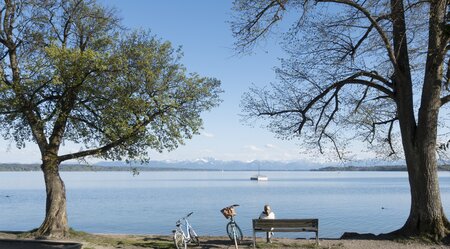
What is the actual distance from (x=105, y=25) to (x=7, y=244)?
8.52 m

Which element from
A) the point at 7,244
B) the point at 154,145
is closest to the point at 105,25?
the point at 154,145

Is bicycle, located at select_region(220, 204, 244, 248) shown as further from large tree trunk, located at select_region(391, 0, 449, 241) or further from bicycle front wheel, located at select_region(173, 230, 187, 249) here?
large tree trunk, located at select_region(391, 0, 449, 241)

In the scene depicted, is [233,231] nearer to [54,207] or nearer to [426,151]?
[426,151]

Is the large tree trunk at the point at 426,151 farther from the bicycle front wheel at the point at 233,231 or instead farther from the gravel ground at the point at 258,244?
the bicycle front wheel at the point at 233,231

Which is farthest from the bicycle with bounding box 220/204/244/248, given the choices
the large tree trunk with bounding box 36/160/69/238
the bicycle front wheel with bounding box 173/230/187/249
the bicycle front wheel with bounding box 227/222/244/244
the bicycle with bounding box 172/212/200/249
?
the large tree trunk with bounding box 36/160/69/238

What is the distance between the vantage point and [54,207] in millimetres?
18547

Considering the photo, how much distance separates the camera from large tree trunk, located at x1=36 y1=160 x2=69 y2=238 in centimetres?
1825

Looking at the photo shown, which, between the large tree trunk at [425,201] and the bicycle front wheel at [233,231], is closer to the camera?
the bicycle front wheel at [233,231]

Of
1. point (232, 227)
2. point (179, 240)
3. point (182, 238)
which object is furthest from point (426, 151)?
point (179, 240)

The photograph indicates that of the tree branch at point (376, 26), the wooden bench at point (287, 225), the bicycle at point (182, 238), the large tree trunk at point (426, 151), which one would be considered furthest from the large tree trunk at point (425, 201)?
the bicycle at point (182, 238)

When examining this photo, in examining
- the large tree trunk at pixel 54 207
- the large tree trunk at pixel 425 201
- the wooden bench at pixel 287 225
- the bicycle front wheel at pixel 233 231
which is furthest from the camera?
the large tree trunk at pixel 54 207

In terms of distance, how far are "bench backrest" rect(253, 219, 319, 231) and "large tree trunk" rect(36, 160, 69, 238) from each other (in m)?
7.09

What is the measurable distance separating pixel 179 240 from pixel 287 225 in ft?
10.5

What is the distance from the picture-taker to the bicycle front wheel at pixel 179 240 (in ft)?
50.7
